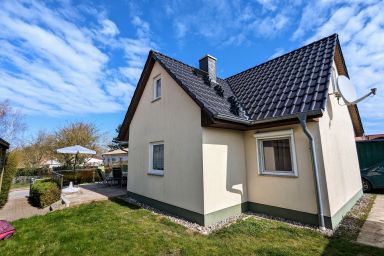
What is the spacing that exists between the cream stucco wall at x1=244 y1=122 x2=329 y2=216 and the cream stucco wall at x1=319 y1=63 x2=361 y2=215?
389 mm

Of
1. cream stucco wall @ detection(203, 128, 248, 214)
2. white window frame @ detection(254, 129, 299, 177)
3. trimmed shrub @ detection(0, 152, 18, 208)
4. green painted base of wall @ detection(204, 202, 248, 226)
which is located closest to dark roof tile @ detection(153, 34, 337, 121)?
white window frame @ detection(254, 129, 299, 177)

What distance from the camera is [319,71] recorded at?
6.93 metres

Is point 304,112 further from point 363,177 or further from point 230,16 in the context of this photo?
point 363,177

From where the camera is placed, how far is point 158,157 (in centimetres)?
872

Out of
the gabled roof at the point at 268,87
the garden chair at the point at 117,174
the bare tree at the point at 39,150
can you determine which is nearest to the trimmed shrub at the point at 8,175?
the garden chair at the point at 117,174

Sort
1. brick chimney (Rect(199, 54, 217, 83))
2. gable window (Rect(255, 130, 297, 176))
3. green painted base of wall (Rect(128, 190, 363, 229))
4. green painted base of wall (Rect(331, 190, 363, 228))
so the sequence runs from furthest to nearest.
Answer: brick chimney (Rect(199, 54, 217, 83)) < gable window (Rect(255, 130, 297, 176)) < green painted base of wall (Rect(128, 190, 363, 229)) < green painted base of wall (Rect(331, 190, 363, 228))

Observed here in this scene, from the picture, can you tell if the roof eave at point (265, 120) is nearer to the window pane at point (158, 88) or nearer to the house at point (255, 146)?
the house at point (255, 146)

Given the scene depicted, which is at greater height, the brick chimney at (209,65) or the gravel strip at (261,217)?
the brick chimney at (209,65)

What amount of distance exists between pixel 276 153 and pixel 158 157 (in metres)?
5.01

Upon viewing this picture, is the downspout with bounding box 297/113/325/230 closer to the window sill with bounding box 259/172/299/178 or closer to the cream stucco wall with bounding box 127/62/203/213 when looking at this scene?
the window sill with bounding box 259/172/299/178

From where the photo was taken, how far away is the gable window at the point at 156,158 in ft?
27.7

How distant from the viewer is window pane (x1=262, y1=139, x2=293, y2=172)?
649 centimetres

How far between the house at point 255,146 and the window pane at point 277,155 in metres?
0.03

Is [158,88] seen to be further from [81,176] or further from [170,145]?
[81,176]
